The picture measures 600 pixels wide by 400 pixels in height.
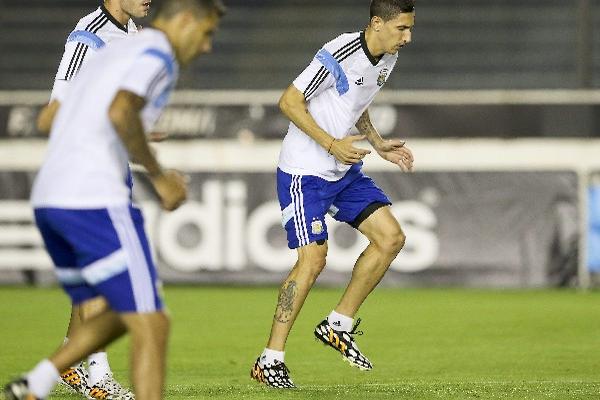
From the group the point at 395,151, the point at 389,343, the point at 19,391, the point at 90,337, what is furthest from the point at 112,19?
the point at 389,343

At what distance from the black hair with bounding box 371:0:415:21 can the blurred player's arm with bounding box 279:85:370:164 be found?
71 centimetres

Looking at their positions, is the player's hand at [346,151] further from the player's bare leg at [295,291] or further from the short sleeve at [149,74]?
the short sleeve at [149,74]

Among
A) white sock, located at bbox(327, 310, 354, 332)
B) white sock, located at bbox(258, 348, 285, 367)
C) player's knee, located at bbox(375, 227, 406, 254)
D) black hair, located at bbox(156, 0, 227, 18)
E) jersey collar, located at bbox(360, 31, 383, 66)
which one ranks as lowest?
white sock, located at bbox(258, 348, 285, 367)

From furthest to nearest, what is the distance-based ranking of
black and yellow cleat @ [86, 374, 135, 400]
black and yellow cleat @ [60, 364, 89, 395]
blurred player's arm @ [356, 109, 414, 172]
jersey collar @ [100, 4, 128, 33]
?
blurred player's arm @ [356, 109, 414, 172]
jersey collar @ [100, 4, 128, 33]
black and yellow cleat @ [60, 364, 89, 395]
black and yellow cleat @ [86, 374, 135, 400]

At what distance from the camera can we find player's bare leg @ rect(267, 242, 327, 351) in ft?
27.5

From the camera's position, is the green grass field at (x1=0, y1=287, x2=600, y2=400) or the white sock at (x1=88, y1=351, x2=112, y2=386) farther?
the green grass field at (x1=0, y1=287, x2=600, y2=400)

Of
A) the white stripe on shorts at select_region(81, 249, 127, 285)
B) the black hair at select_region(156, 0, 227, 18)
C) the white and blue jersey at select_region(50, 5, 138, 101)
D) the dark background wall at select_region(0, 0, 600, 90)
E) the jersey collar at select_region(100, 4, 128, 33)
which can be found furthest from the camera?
the dark background wall at select_region(0, 0, 600, 90)

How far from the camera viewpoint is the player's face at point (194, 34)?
570 cm

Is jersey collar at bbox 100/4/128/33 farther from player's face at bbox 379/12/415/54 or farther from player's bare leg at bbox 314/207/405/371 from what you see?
player's bare leg at bbox 314/207/405/371

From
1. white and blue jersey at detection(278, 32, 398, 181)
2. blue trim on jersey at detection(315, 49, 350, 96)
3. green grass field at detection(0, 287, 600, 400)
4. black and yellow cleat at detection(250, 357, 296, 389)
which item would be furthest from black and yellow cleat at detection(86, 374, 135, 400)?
blue trim on jersey at detection(315, 49, 350, 96)

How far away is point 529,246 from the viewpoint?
51.8 ft

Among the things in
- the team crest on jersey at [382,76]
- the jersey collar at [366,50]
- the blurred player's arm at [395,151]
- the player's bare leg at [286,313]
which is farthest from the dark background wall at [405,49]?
the player's bare leg at [286,313]

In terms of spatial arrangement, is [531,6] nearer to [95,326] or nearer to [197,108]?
[197,108]

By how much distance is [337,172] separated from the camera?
→ 28.9 ft
